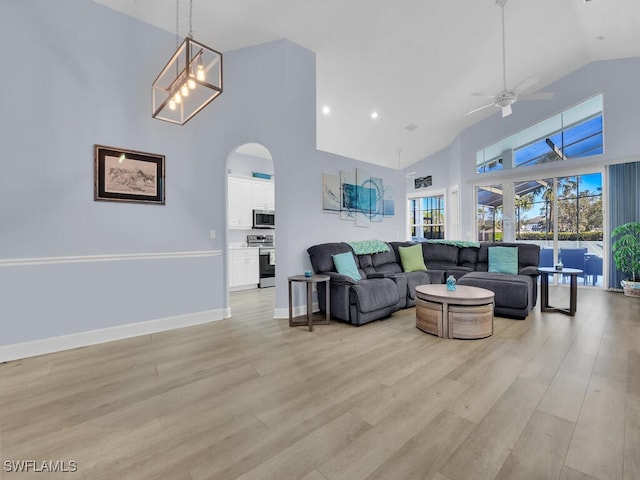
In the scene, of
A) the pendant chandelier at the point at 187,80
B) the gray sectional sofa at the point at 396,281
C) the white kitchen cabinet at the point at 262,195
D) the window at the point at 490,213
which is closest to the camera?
the pendant chandelier at the point at 187,80

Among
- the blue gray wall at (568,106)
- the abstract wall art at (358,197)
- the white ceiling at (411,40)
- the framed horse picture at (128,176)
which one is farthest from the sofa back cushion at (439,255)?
the framed horse picture at (128,176)

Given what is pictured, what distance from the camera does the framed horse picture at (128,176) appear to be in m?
3.17

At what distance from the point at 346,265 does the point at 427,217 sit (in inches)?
242

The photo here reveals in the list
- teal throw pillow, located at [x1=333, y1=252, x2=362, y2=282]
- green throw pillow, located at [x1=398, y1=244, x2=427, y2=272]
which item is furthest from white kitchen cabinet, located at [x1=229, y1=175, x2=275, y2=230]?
green throw pillow, located at [x1=398, y1=244, x2=427, y2=272]

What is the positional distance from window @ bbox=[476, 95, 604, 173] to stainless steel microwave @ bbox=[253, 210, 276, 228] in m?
5.50

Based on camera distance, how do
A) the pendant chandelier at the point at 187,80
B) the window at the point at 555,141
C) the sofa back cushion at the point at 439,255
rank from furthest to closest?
the window at the point at 555,141 < the sofa back cushion at the point at 439,255 < the pendant chandelier at the point at 187,80

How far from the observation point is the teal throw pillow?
401cm

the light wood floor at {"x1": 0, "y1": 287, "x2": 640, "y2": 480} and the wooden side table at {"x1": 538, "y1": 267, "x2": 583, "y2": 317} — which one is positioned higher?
the wooden side table at {"x1": 538, "y1": 267, "x2": 583, "y2": 317}

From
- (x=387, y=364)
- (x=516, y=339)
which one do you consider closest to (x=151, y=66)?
(x=387, y=364)

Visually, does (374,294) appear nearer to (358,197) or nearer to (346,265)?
(346,265)

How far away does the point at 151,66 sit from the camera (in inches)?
137

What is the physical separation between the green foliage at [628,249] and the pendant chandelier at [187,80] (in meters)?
6.98

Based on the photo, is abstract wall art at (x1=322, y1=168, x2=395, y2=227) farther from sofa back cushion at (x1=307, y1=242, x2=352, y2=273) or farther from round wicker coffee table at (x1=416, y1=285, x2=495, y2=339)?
round wicker coffee table at (x1=416, y1=285, x2=495, y2=339)

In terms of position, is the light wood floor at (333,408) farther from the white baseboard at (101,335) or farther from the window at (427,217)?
the window at (427,217)
